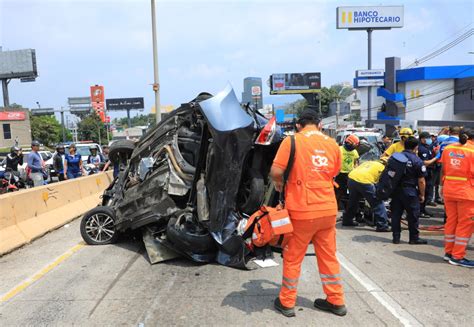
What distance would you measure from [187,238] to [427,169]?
6756 millimetres

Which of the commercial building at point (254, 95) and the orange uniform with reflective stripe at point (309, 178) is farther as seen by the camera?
the commercial building at point (254, 95)

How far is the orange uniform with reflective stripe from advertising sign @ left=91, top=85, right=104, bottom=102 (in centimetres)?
11038

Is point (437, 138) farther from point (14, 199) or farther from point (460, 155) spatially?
point (14, 199)

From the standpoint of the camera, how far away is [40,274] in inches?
209

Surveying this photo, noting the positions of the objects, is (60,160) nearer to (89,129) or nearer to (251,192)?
(251,192)

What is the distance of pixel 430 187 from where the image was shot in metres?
9.80

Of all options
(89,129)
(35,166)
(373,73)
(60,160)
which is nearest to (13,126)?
(89,129)

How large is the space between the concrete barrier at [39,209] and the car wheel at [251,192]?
370cm

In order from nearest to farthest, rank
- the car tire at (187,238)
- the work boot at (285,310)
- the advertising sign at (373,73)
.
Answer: the work boot at (285,310)
the car tire at (187,238)
the advertising sign at (373,73)

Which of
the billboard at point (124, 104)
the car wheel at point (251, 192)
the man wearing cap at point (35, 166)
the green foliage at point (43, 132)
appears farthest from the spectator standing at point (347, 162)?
the billboard at point (124, 104)

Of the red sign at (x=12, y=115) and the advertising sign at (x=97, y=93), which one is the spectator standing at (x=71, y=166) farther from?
the advertising sign at (x=97, y=93)

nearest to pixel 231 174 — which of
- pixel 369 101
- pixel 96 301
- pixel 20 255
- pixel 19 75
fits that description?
pixel 96 301

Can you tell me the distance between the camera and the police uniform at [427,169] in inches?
355

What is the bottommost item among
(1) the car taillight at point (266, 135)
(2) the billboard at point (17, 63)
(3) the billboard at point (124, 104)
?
(1) the car taillight at point (266, 135)
